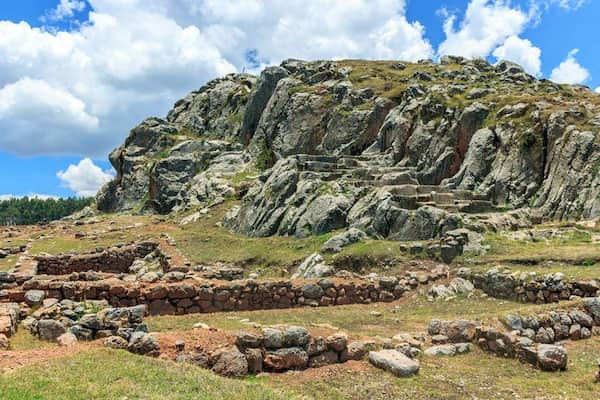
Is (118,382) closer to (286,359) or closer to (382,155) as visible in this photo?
(286,359)

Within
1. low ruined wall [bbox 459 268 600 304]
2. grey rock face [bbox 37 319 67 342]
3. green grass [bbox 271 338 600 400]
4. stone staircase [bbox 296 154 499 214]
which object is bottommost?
green grass [bbox 271 338 600 400]

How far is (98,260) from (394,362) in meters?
26.2

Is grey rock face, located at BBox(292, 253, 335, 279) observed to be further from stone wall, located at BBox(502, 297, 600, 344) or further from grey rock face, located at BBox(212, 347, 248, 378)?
grey rock face, located at BBox(212, 347, 248, 378)

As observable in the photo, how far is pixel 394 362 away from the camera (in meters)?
10.8

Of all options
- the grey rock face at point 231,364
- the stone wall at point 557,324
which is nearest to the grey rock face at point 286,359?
the grey rock face at point 231,364

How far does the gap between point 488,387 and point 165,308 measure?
1146 cm

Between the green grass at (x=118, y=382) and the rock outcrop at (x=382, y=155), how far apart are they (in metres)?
20.8

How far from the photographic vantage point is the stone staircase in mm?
31312

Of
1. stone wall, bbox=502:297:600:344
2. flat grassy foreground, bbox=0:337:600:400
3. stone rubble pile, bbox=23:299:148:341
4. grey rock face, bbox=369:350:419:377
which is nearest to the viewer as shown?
flat grassy foreground, bbox=0:337:600:400

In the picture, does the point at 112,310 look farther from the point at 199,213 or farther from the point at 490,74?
the point at 490,74

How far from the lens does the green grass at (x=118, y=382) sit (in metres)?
7.56

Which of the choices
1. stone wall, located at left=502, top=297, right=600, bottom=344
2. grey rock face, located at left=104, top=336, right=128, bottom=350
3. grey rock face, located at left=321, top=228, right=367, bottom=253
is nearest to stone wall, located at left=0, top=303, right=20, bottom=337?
grey rock face, located at left=104, top=336, right=128, bottom=350

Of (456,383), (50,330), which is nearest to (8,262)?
(50,330)

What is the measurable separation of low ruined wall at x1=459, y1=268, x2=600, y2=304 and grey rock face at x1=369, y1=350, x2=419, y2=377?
954cm
